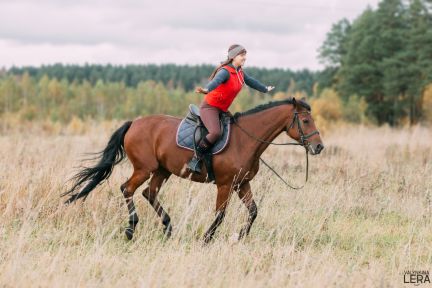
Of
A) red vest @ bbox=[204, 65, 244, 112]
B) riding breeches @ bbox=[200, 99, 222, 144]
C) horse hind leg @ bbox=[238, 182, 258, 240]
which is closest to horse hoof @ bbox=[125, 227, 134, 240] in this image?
horse hind leg @ bbox=[238, 182, 258, 240]

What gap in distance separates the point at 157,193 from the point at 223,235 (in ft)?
3.93

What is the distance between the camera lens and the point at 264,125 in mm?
7230

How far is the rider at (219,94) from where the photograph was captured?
23.1ft

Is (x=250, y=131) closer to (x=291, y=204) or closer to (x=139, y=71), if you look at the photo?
(x=291, y=204)

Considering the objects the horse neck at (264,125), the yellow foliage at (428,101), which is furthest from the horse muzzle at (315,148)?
the yellow foliage at (428,101)

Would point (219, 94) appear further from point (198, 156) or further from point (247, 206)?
point (247, 206)

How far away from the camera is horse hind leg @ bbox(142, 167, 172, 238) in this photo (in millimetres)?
7340

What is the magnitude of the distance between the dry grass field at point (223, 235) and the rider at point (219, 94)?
700 mm

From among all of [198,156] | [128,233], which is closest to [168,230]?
[128,233]

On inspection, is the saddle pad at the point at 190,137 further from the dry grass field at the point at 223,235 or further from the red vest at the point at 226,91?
the dry grass field at the point at 223,235

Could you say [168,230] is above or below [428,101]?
below

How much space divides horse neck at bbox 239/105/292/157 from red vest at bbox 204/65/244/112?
0.39m

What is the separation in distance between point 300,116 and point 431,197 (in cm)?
304

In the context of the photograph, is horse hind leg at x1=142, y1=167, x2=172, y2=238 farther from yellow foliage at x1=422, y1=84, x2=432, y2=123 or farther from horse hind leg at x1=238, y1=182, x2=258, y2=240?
yellow foliage at x1=422, y1=84, x2=432, y2=123
